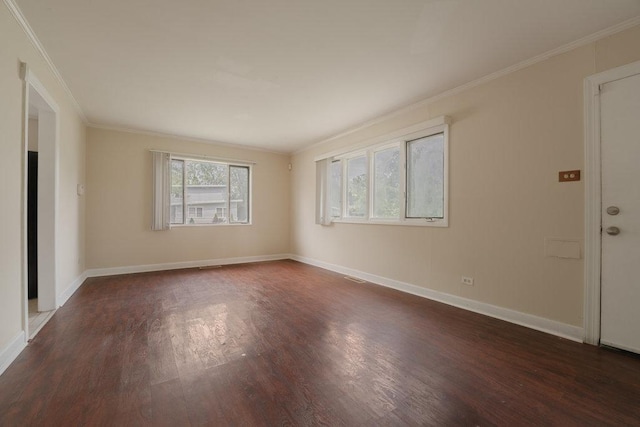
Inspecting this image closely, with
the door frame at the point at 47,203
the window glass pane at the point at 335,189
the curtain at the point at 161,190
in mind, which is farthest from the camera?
the window glass pane at the point at 335,189

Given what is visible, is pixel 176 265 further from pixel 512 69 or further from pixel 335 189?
pixel 512 69

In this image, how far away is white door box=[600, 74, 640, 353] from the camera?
84.3 inches

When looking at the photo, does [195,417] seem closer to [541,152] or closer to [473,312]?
[473,312]

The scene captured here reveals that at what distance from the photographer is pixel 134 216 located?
498 centimetres

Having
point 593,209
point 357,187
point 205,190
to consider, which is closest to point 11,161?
point 205,190

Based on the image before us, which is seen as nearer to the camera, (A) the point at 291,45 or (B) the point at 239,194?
(A) the point at 291,45

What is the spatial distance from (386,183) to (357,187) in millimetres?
730

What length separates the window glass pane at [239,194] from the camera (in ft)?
20.1

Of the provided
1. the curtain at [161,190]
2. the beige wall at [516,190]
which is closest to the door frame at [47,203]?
the curtain at [161,190]

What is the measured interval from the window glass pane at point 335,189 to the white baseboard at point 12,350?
4.25 meters

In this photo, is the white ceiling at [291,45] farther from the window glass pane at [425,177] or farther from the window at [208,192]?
the window at [208,192]

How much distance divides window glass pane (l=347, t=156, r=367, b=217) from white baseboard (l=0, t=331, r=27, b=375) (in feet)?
13.7

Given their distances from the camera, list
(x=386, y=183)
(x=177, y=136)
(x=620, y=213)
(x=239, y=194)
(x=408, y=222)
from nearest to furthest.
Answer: (x=620, y=213), (x=408, y=222), (x=386, y=183), (x=177, y=136), (x=239, y=194)

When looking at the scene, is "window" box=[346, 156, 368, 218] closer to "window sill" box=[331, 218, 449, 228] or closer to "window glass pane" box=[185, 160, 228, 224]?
"window sill" box=[331, 218, 449, 228]
